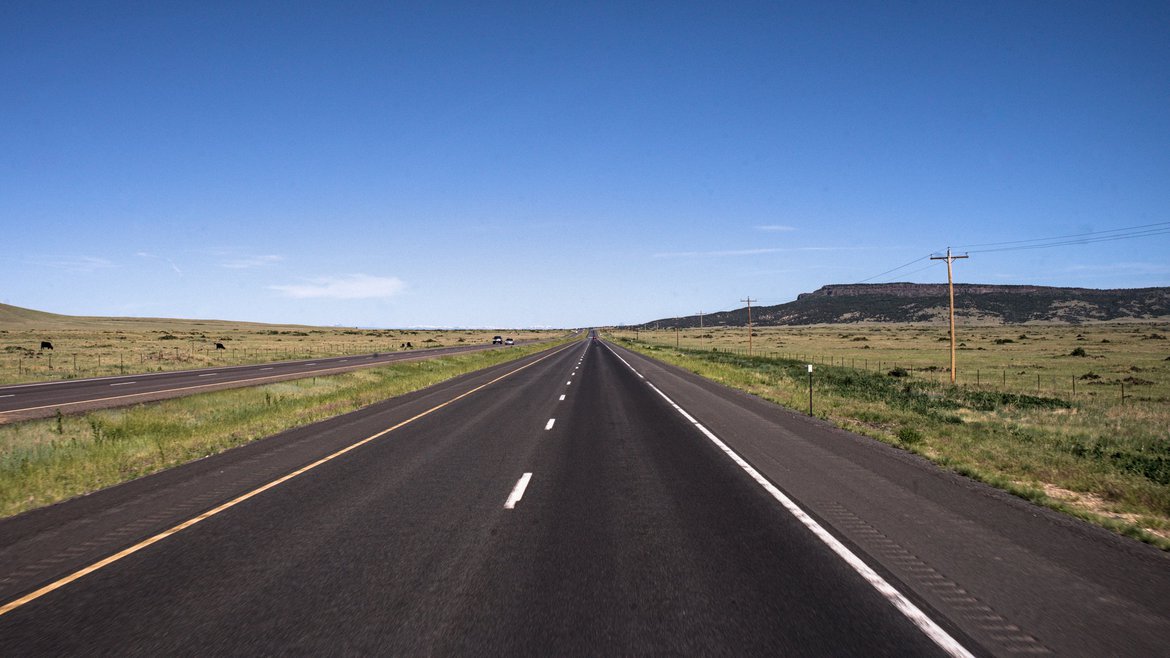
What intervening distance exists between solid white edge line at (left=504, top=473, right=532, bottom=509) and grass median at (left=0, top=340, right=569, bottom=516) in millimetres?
6006

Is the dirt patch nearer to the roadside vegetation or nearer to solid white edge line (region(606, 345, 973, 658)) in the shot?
the roadside vegetation

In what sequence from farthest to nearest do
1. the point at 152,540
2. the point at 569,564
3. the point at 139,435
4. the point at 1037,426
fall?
1. the point at 1037,426
2. the point at 139,435
3. the point at 152,540
4. the point at 569,564

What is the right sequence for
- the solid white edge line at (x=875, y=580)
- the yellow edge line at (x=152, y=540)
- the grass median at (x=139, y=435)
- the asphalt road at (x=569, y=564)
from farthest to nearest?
the grass median at (x=139, y=435) → the yellow edge line at (x=152, y=540) → the asphalt road at (x=569, y=564) → the solid white edge line at (x=875, y=580)

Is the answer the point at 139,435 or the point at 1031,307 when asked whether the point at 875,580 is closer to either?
the point at 139,435

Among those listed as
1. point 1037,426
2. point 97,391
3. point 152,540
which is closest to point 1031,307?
point 1037,426

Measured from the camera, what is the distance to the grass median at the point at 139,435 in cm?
919

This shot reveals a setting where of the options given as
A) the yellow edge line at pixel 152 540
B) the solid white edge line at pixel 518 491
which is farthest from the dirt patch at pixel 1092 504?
the yellow edge line at pixel 152 540

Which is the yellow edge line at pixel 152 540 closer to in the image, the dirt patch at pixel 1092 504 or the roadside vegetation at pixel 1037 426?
the roadside vegetation at pixel 1037 426

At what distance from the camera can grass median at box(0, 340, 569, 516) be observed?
919 cm

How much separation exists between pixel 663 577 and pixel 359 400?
1745 centimetres

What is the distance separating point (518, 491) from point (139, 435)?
34.0 ft

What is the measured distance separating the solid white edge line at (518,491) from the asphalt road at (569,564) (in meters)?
0.06

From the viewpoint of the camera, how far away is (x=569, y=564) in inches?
214

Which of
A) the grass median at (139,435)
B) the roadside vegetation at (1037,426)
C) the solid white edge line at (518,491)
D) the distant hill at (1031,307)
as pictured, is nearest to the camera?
the solid white edge line at (518,491)
